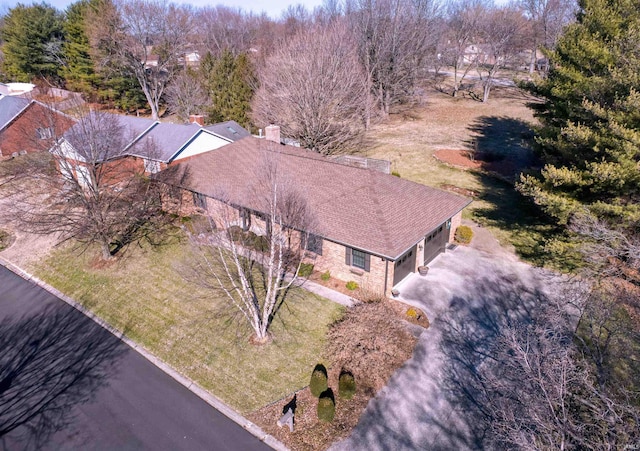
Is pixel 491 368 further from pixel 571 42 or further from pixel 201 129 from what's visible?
pixel 201 129

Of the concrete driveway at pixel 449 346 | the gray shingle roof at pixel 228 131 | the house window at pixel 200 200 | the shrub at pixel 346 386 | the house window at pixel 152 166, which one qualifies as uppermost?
the gray shingle roof at pixel 228 131

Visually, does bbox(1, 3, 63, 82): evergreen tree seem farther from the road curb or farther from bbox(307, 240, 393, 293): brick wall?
bbox(307, 240, 393, 293): brick wall

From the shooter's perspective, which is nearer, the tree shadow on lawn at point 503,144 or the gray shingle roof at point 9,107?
the tree shadow on lawn at point 503,144

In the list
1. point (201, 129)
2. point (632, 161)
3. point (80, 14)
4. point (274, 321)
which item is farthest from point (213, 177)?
point (80, 14)

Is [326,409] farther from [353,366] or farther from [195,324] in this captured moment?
[195,324]

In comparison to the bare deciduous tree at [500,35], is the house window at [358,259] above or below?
below

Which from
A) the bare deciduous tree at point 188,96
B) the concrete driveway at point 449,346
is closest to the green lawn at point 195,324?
the concrete driveway at point 449,346

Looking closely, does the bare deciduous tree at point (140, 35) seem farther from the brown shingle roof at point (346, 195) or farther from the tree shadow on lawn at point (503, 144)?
the tree shadow on lawn at point (503, 144)

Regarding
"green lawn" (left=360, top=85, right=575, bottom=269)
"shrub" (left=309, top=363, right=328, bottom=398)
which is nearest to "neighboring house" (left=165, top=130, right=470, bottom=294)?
"green lawn" (left=360, top=85, right=575, bottom=269)
